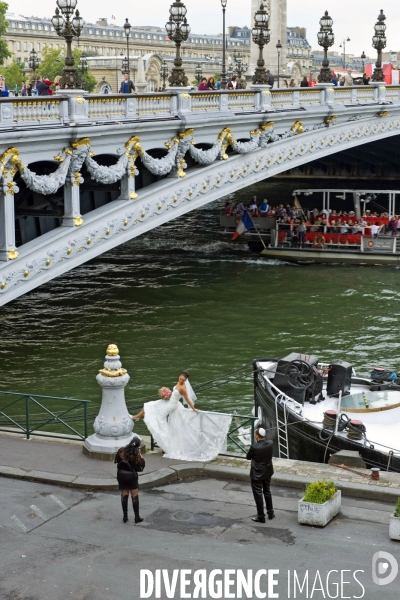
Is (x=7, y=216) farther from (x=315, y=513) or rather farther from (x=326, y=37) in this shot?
(x=326, y=37)

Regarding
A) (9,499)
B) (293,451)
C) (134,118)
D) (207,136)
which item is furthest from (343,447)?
(207,136)

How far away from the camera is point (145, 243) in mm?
52969

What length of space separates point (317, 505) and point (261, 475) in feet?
2.78

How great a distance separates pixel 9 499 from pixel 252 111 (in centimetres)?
2520

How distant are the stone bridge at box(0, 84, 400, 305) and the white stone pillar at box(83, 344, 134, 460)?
33.6 feet

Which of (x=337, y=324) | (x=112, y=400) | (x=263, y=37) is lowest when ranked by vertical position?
(x=337, y=324)

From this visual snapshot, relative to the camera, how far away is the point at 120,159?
30688 millimetres

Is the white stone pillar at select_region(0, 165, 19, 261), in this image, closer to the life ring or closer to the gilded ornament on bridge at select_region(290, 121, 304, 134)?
the gilded ornament on bridge at select_region(290, 121, 304, 134)

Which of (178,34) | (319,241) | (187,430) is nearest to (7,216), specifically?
(178,34)

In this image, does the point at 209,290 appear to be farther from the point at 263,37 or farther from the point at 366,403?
the point at 366,403

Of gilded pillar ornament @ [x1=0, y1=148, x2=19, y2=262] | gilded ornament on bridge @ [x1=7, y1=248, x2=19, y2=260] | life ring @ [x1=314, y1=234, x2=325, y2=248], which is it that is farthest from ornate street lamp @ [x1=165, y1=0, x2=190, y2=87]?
life ring @ [x1=314, y1=234, x2=325, y2=248]

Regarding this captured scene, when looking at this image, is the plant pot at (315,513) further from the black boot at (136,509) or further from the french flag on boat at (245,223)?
the french flag on boat at (245,223)

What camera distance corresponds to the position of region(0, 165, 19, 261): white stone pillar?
85.6 feet

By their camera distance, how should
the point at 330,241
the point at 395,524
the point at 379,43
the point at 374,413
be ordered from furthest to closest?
1. the point at 379,43
2. the point at 330,241
3. the point at 374,413
4. the point at 395,524
